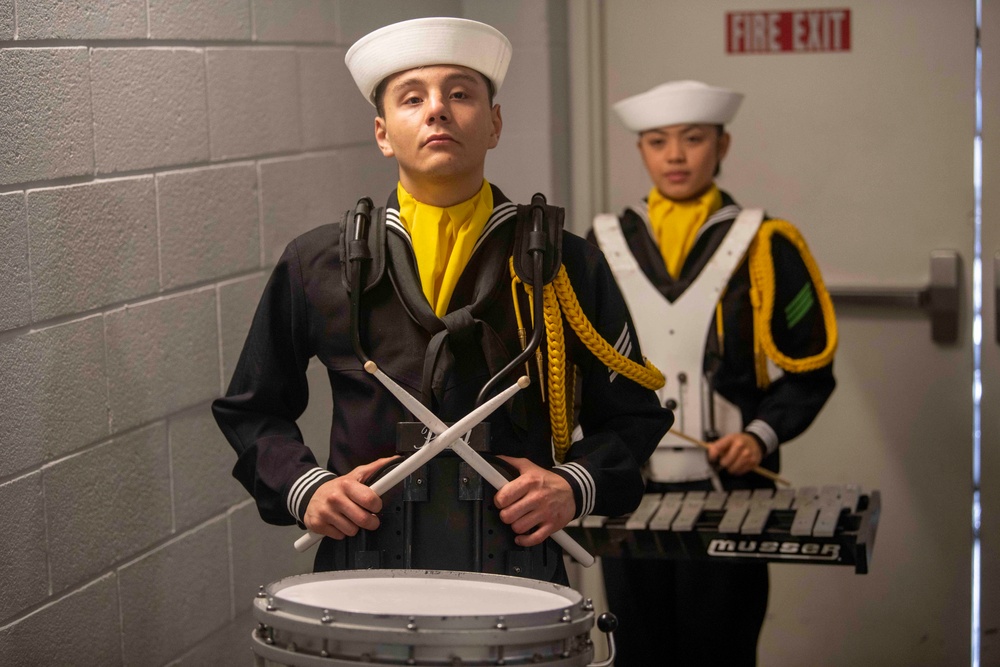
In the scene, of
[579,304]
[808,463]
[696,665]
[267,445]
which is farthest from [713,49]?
[267,445]

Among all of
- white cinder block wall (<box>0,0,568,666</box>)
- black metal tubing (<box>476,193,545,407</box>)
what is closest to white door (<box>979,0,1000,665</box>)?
white cinder block wall (<box>0,0,568,666</box>)

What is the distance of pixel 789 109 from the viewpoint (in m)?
3.38

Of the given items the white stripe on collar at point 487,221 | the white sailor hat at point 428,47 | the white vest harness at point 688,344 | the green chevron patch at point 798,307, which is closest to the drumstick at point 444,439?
the white stripe on collar at point 487,221

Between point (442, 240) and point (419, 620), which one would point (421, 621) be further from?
point (442, 240)

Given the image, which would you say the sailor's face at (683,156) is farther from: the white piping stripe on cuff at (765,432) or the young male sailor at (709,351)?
the white piping stripe on cuff at (765,432)

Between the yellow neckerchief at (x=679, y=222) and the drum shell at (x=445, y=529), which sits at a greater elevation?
the yellow neckerchief at (x=679, y=222)

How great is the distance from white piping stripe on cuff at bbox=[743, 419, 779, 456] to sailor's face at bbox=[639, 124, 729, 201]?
491mm

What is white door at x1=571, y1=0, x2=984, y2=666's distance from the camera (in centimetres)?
326

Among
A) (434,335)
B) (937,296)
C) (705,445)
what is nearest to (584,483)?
(434,335)

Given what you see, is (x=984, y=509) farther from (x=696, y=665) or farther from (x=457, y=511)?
(x=457, y=511)

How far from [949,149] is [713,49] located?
658 millimetres

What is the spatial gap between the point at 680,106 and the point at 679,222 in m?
0.24

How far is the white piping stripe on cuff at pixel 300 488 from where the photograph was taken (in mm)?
1624

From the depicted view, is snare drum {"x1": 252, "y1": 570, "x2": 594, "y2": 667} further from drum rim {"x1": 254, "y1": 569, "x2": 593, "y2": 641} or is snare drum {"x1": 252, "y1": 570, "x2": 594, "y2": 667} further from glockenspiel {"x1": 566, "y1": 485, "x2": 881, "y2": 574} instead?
glockenspiel {"x1": 566, "y1": 485, "x2": 881, "y2": 574}
